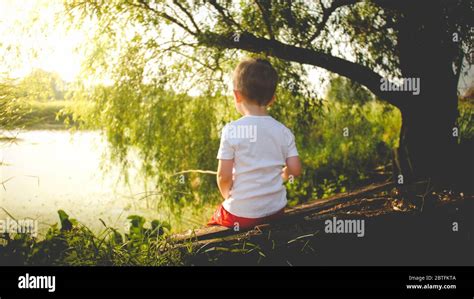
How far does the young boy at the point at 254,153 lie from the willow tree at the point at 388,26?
175 centimetres

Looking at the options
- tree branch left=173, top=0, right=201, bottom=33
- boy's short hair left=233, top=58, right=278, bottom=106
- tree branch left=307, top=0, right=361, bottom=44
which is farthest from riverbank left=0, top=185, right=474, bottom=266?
tree branch left=173, top=0, right=201, bottom=33

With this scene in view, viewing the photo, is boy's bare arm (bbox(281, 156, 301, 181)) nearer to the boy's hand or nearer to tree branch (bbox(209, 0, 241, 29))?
the boy's hand

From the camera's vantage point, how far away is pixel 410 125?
487 centimetres

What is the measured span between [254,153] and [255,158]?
0.11 ft

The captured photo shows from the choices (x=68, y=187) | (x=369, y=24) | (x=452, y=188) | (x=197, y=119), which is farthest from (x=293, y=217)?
(x=68, y=187)

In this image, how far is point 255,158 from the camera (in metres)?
2.99

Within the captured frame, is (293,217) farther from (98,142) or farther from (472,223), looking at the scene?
(98,142)

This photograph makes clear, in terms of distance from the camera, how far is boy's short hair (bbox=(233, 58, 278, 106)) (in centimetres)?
298

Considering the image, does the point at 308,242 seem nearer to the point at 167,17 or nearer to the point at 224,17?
the point at 224,17

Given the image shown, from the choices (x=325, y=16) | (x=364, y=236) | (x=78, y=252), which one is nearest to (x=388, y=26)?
(x=325, y=16)

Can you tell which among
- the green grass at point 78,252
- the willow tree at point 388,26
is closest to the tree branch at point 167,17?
the willow tree at point 388,26

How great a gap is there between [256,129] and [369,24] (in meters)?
3.07

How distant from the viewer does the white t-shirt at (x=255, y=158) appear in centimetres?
295

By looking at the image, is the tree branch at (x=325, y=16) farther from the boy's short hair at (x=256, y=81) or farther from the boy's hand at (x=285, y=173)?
the boy's hand at (x=285, y=173)
